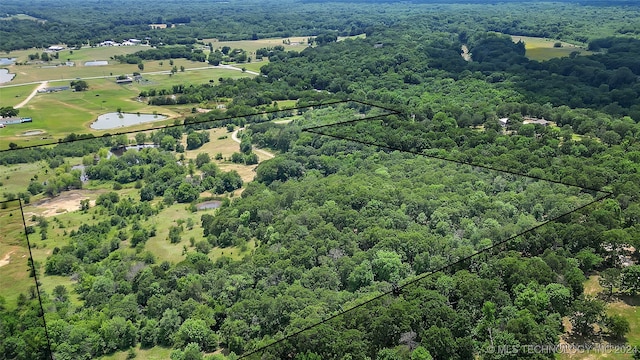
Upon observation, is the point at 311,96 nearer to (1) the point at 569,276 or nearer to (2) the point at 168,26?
(1) the point at 569,276

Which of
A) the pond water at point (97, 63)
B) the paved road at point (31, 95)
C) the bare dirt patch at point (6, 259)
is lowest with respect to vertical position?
the paved road at point (31, 95)

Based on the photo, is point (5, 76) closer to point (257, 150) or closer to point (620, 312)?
point (257, 150)

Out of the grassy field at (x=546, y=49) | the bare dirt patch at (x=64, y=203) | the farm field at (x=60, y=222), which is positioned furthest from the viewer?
the grassy field at (x=546, y=49)

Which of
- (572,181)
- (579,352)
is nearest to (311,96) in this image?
(572,181)

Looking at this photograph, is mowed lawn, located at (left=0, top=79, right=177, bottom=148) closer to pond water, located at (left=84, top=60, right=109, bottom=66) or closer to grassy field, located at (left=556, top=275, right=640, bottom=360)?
pond water, located at (left=84, top=60, right=109, bottom=66)

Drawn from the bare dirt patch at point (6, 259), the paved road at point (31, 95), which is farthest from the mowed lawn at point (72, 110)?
the bare dirt patch at point (6, 259)

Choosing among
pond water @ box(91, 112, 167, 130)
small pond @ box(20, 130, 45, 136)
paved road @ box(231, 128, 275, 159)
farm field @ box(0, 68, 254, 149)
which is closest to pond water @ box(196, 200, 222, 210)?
paved road @ box(231, 128, 275, 159)

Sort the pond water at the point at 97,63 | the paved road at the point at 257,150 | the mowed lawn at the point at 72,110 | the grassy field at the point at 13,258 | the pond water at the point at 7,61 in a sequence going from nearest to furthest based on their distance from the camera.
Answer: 1. the grassy field at the point at 13,258
2. the paved road at the point at 257,150
3. the mowed lawn at the point at 72,110
4. the pond water at the point at 97,63
5. the pond water at the point at 7,61

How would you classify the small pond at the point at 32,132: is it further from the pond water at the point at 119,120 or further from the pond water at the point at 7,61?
the pond water at the point at 7,61
